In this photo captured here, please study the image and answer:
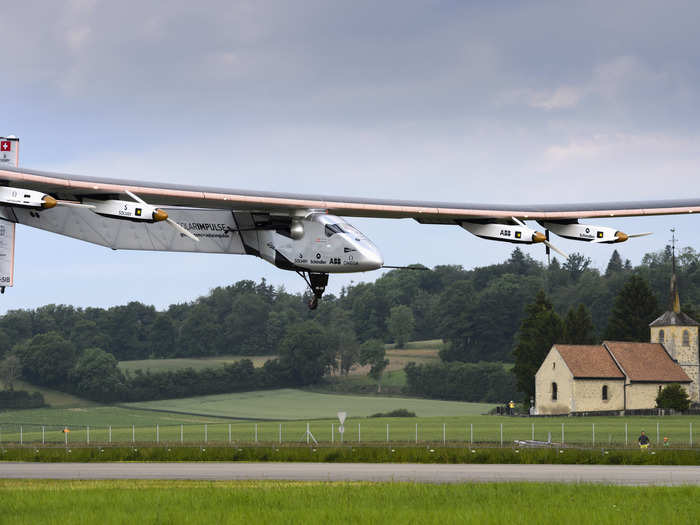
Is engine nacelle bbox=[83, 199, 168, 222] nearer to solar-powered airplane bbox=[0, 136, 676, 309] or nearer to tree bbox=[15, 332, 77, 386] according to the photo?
solar-powered airplane bbox=[0, 136, 676, 309]

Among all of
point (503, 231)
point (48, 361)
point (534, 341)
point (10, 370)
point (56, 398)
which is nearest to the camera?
point (503, 231)

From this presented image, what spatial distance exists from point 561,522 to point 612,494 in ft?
24.4

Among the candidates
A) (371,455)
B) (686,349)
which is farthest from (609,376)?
(371,455)

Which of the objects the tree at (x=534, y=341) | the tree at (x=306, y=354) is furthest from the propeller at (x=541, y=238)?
the tree at (x=306, y=354)

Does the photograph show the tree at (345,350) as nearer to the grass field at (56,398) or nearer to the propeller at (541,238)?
the grass field at (56,398)

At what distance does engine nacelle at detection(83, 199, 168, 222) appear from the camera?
1353 inches

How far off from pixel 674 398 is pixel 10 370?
336ft

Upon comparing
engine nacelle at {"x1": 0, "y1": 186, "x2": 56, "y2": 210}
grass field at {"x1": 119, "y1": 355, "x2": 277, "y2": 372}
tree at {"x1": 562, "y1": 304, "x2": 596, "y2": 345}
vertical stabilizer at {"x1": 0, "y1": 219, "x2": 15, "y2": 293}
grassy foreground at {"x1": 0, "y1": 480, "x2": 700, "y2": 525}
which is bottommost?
grass field at {"x1": 119, "y1": 355, "x2": 277, "y2": 372}

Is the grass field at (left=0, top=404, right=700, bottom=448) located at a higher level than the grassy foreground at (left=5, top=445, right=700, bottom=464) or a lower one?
lower

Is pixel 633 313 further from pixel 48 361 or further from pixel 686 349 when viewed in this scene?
pixel 48 361

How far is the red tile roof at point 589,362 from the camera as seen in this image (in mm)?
123875

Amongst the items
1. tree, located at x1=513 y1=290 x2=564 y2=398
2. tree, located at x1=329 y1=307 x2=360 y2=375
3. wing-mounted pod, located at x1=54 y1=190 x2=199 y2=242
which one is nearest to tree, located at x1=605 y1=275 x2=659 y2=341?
tree, located at x1=513 y1=290 x2=564 y2=398

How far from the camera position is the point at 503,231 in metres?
41.0

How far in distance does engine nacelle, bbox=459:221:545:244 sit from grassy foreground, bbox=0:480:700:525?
9.08 meters
